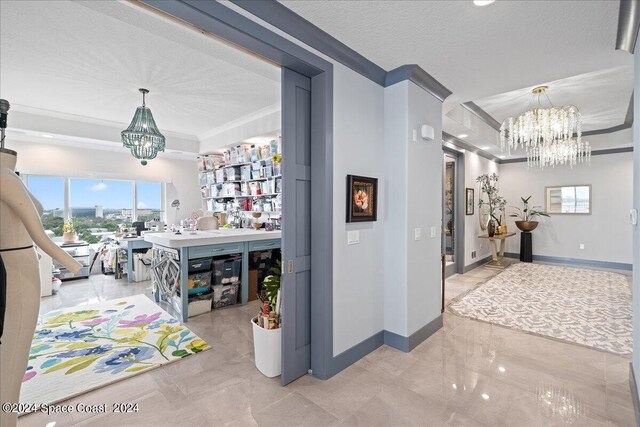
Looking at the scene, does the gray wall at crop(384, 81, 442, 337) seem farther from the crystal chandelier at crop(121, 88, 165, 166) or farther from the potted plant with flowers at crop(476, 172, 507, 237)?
the potted plant with flowers at crop(476, 172, 507, 237)

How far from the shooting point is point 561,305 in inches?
160

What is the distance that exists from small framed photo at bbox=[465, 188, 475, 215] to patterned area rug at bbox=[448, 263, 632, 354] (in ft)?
4.48

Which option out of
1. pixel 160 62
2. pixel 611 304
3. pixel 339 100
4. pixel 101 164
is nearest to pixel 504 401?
pixel 339 100

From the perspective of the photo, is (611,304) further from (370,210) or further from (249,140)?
(249,140)

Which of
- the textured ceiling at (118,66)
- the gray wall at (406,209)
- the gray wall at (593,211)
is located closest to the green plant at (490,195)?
the gray wall at (593,211)

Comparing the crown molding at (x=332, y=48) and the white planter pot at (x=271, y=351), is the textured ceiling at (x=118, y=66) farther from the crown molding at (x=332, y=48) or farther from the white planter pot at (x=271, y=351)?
the white planter pot at (x=271, y=351)

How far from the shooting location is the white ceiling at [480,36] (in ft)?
6.45

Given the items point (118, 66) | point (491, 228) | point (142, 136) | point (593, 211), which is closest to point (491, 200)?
point (491, 228)

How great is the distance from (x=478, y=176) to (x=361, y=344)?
18.1ft

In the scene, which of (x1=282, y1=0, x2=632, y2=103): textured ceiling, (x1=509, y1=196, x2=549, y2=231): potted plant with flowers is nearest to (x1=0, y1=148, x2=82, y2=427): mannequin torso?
(x1=282, y1=0, x2=632, y2=103): textured ceiling

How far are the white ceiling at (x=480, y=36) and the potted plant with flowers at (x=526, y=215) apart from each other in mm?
4428

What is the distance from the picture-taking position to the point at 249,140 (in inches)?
206

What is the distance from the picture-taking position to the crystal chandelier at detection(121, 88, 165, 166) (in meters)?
3.82

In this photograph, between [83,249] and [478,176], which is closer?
[83,249]
